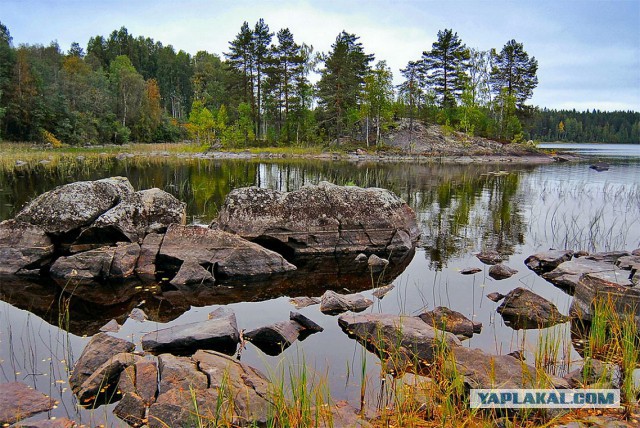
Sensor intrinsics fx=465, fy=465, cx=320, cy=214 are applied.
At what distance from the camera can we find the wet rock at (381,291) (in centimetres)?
941

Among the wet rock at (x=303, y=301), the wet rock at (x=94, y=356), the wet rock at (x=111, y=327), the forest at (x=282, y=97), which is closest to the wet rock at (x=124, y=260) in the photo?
the wet rock at (x=111, y=327)

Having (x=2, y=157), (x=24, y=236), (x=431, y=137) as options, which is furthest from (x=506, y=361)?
(x=431, y=137)

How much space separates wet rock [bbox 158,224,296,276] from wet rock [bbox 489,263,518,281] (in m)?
4.63

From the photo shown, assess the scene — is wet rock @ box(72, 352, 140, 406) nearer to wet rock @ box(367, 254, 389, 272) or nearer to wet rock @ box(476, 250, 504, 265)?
wet rock @ box(367, 254, 389, 272)

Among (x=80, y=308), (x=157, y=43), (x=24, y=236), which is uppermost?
(x=157, y=43)

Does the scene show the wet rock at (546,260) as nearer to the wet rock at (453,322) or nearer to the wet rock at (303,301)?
the wet rock at (453,322)

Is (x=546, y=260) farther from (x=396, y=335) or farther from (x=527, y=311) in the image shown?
(x=396, y=335)

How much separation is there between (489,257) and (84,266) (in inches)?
382

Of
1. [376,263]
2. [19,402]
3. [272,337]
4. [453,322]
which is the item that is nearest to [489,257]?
[376,263]

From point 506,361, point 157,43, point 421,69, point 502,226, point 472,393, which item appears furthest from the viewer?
point 157,43

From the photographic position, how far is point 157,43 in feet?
424

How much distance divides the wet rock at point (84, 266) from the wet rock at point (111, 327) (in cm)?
285

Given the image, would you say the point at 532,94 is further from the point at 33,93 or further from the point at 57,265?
the point at 57,265

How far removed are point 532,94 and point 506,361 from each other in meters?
76.5
